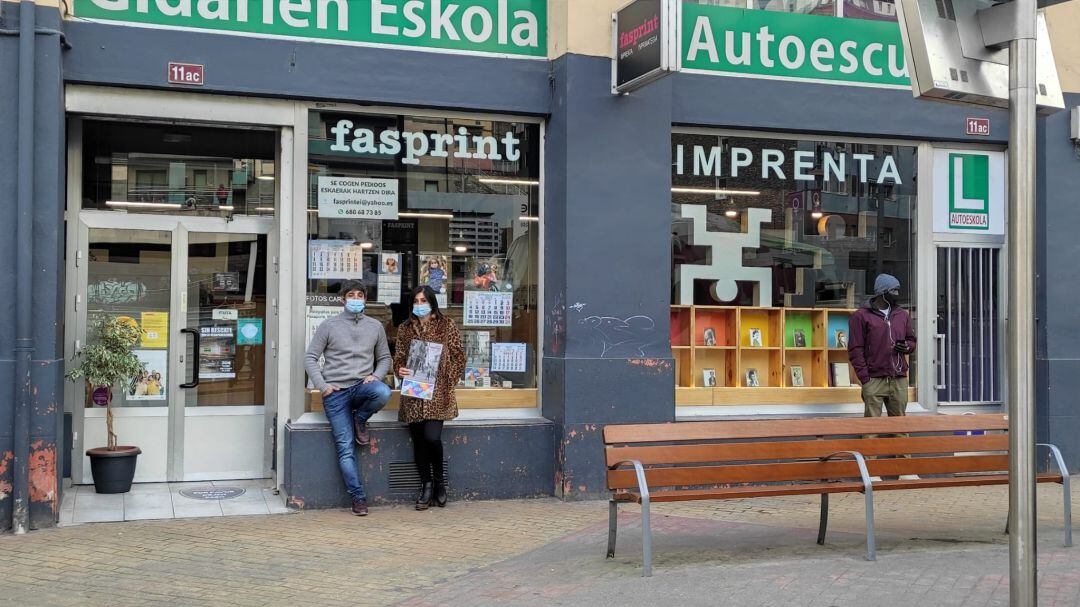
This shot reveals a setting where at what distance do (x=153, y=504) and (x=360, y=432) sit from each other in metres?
1.68

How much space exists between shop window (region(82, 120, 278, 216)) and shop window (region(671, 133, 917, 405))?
3708 mm

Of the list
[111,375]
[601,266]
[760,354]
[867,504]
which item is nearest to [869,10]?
[760,354]

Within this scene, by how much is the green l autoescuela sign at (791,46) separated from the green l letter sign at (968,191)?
1045 mm

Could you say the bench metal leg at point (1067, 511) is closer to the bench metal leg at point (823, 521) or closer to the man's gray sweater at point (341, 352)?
the bench metal leg at point (823, 521)

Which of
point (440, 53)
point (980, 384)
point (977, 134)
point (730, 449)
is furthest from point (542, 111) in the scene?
point (980, 384)

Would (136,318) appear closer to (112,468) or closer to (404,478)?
(112,468)

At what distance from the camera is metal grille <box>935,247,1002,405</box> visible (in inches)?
406

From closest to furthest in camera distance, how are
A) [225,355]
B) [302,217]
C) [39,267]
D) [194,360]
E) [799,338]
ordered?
[39,267], [302,217], [194,360], [225,355], [799,338]

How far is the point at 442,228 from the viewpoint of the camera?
9070 mm

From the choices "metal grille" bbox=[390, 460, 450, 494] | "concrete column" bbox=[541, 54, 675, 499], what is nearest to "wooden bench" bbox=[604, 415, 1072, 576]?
"concrete column" bbox=[541, 54, 675, 499]

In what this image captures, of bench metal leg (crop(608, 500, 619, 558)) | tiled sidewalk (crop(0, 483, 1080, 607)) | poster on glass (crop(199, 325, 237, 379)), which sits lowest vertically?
tiled sidewalk (crop(0, 483, 1080, 607))

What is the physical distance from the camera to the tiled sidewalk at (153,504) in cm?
779

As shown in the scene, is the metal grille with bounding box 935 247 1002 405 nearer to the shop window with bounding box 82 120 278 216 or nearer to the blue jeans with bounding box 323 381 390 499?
the blue jeans with bounding box 323 381 390 499

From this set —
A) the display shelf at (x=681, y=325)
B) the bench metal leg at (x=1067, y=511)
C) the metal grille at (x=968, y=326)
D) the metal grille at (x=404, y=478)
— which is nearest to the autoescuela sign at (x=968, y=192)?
the metal grille at (x=968, y=326)
